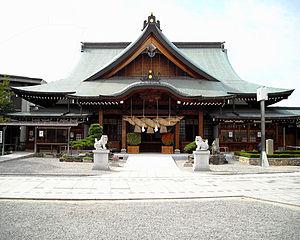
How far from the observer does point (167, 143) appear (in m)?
24.8

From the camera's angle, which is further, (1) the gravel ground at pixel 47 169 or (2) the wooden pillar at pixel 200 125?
(2) the wooden pillar at pixel 200 125

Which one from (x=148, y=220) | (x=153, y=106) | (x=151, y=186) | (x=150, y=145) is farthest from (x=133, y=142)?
(x=148, y=220)

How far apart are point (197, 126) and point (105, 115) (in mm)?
8617

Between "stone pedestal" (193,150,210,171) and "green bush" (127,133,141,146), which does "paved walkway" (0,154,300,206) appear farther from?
"green bush" (127,133,141,146)

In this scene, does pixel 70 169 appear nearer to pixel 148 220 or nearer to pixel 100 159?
pixel 100 159

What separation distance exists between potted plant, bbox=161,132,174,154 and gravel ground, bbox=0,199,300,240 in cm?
1573

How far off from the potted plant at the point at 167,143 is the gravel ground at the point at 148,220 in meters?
15.7

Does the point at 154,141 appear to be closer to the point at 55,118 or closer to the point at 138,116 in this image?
the point at 138,116

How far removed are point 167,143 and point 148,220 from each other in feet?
59.5

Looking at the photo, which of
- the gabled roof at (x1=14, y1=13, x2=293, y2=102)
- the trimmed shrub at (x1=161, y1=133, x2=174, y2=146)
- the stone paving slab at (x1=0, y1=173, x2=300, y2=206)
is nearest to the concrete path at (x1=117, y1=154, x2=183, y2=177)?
the stone paving slab at (x1=0, y1=173, x2=300, y2=206)

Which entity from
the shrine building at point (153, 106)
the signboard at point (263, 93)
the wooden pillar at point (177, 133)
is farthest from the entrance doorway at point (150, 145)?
the signboard at point (263, 93)

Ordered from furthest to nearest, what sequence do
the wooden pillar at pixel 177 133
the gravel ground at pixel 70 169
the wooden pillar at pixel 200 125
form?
the wooden pillar at pixel 200 125, the wooden pillar at pixel 177 133, the gravel ground at pixel 70 169

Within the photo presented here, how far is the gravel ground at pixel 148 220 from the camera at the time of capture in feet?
18.6

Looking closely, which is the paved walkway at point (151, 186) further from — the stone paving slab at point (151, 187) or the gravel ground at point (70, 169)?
the gravel ground at point (70, 169)
